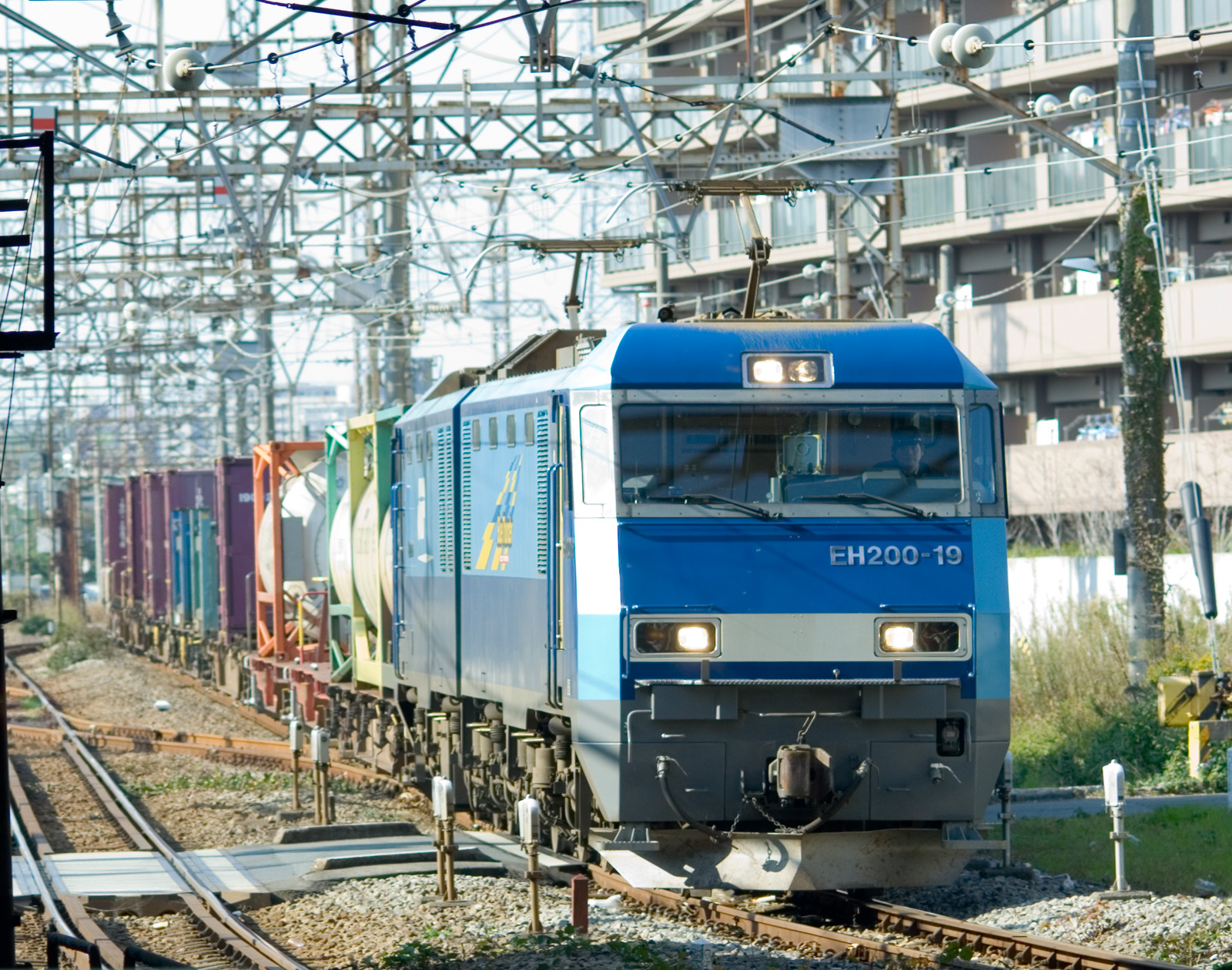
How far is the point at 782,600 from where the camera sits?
10.9 m

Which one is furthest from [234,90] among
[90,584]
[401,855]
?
[90,584]

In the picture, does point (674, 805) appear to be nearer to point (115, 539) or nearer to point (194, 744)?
point (194, 744)

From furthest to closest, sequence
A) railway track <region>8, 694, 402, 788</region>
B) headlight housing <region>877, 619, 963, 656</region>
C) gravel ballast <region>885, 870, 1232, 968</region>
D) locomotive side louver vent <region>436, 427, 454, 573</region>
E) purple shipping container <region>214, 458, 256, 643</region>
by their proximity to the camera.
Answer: purple shipping container <region>214, 458, 256, 643</region> < railway track <region>8, 694, 402, 788</region> < locomotive side louver vent <region>436, 427, 454, 573</region> < headlight housing <region>877, 619, 963, 656</region> < gravel ballast <region>885, 870, 1232, 968</region>

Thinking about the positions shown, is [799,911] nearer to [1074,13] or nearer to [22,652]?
[1074,13]

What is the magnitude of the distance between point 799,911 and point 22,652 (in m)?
42.5

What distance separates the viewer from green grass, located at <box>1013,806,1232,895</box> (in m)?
12.8

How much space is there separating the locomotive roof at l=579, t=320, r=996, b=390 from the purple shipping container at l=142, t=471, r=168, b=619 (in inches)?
1107

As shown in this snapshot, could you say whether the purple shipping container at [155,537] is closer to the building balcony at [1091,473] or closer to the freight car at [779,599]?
the building balcony at [1091,473]

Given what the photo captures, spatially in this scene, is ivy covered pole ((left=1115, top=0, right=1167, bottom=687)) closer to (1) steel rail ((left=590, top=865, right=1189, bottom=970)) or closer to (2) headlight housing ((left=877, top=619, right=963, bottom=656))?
(1) steel rail ((left=590, top=865, right=1189, bottom=970))

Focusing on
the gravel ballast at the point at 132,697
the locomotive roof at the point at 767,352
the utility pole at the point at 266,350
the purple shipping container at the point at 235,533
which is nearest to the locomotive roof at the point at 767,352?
the locomotive roof at the point at 767,352

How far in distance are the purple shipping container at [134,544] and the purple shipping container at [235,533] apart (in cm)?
1100

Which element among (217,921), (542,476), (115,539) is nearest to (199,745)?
(217,921)

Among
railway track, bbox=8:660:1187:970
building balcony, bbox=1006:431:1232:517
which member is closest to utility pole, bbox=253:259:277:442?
building balcony, bbox=1006:431:1232:517

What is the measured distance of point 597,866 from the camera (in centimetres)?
1355
